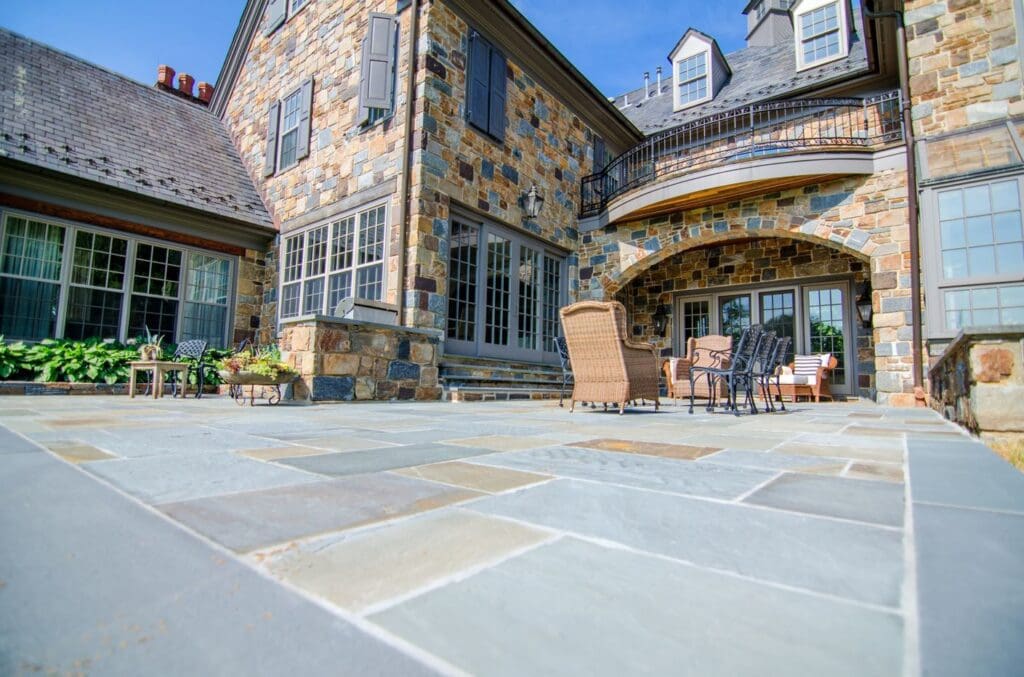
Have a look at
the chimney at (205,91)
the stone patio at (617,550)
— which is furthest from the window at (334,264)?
the chimney at (205,91)

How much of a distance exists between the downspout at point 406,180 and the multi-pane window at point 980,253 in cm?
576

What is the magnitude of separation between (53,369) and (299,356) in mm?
3341

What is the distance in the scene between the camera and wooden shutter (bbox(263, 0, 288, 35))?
895cm

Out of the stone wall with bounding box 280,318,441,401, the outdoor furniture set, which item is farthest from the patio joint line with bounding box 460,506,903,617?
the stone wall with bounding box 280,318,441,401

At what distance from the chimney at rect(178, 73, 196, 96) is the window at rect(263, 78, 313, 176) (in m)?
4.14

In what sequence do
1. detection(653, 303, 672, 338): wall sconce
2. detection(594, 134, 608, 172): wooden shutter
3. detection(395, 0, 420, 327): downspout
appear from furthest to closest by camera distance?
detection(653, 303, 672, 338): wall sconce → detection(594, 134, 608, 172): wooden shutter → detection(395, 0, 420, 327): downspout

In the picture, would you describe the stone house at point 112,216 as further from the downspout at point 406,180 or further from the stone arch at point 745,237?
the stone arch at point 745,237

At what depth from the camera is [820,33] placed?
938cm

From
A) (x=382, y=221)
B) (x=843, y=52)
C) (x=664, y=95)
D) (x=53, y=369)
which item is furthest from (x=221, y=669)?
(x=664, y=95)

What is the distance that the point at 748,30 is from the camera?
1498 cm

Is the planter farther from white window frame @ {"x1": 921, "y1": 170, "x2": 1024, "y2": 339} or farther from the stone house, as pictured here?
white window frame @ {"x1": 921, "y1": 170, "x2": 1024, "y2": 339}

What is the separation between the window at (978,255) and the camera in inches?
199

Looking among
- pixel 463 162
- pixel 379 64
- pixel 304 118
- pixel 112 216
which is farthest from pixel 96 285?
pixel 463 162

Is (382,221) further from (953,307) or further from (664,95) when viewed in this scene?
(664,95)
